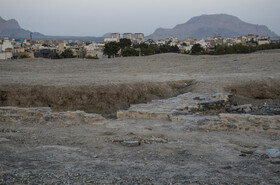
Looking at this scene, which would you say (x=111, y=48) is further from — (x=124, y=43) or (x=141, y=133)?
(x=141, y=133)

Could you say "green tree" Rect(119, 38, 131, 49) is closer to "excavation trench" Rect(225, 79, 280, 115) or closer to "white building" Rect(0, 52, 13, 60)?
"white building" Rect(0, 52, 13, 60)

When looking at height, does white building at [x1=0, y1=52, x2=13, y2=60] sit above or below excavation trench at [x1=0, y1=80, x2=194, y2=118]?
above

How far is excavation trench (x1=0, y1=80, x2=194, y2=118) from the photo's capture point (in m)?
13.9

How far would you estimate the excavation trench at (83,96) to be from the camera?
1393 centimetres

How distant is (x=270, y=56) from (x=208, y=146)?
20.7 m

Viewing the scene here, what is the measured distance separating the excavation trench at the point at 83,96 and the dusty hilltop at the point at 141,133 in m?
0.05

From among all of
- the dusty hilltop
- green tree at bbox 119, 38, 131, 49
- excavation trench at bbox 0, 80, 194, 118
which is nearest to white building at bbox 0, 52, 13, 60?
green tree at bbox 119, 38, 131, 49

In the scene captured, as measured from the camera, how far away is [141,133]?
9.00m

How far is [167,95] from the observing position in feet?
50.8

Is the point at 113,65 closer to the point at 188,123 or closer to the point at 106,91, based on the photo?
the point at 106,91

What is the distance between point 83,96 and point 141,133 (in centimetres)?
634

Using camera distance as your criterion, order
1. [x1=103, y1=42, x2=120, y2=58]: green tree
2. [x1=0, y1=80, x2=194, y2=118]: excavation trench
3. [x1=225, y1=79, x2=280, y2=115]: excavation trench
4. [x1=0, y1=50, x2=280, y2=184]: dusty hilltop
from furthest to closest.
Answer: [x1=103, y1=42, x2=120, y2=58]: green tree → [x1=225, y1=79, x2=280, y2=115]: excavation trench → [x1=0, y1=80, x2=194, y2=118]: excavation trench → [x1=0, y1=50, x2=280, y2=184]: dusty hilltop

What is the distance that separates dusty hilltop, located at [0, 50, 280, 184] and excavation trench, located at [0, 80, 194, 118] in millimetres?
48

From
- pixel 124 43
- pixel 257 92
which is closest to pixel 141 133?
pixel 257 92
